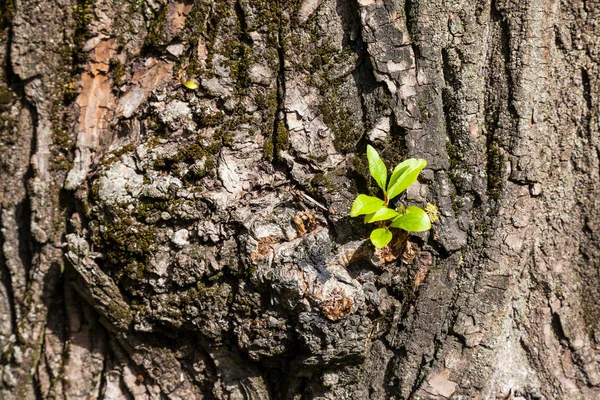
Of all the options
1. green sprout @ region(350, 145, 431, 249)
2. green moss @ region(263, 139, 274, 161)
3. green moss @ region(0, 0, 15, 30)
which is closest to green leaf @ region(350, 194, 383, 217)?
green sprout @ region(350, 145, 431, 249)

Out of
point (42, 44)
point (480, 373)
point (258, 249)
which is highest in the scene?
point (42, 44)

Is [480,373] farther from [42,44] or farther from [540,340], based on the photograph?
[42,44]

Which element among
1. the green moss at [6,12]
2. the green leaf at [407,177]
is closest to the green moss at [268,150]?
the green leaf at [407,177]

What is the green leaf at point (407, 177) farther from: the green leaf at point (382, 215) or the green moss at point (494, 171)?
the green moss at point (494, 171)

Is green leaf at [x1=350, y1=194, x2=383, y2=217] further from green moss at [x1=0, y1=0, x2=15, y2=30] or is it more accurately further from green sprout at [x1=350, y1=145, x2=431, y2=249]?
green moss at [x1=0, y1=0, x2=15, y2=30]

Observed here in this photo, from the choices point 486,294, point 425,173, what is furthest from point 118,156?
point 486,294

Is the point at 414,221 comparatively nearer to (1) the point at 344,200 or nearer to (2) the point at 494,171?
(1) the point at 344,200
